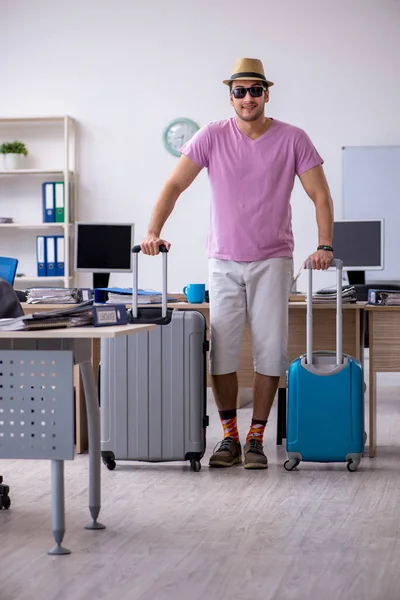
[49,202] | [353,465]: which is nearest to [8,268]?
[49,202]

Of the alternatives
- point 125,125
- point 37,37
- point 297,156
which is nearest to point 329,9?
point 125,125

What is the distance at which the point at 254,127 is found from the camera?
3.73m

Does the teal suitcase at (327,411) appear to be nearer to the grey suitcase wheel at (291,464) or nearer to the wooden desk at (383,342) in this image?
the grey suitcase wheel at (291,464)

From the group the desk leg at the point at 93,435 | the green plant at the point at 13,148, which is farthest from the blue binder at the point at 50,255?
the desk leg at the point at 93,435

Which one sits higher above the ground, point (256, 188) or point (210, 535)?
point (256, 188)

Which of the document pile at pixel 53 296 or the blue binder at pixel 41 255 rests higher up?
the blue binder at pixel 41 255

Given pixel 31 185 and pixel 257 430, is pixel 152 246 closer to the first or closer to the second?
pixel 257 430

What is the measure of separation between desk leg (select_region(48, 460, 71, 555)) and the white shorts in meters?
1.42

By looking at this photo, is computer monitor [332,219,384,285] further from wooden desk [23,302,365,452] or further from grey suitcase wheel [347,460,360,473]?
grey suitcase wheel [347,460,360,473]

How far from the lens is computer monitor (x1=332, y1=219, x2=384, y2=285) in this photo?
5652 millimetres

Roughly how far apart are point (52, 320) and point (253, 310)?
1.40 metres

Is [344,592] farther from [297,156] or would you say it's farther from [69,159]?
[69,159]

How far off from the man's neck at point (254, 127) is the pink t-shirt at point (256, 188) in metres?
0.02

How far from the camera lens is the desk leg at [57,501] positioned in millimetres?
2393
